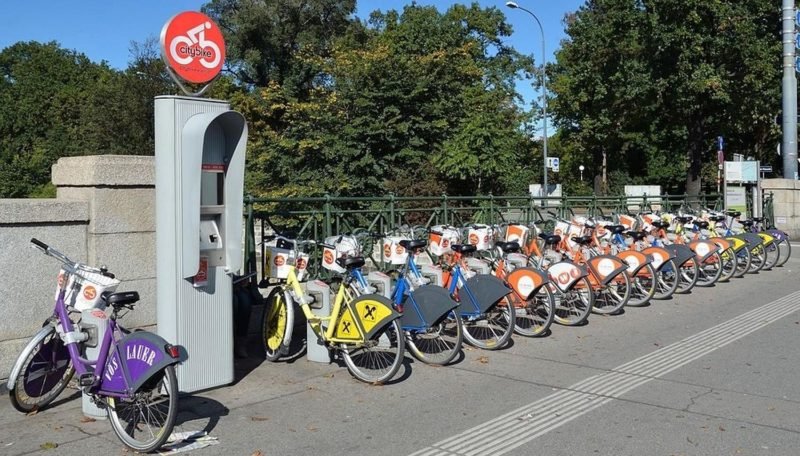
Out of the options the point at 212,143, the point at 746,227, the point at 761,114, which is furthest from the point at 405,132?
the point at 761,114

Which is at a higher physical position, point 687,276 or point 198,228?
point 198,228

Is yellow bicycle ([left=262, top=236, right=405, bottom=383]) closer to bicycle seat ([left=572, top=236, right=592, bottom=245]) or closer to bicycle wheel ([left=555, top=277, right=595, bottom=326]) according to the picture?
bicycle wheel ([left=555, top=277, right=595, bottom=326])

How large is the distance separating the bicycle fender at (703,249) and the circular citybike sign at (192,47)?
8622 millimetres

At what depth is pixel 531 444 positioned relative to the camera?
15.2 feet

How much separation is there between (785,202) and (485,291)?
741 inches

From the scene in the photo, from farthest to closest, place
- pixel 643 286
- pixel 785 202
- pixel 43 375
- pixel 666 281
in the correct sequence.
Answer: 1. pixel 785 202
2. pixel 666 281
3. pixel 643 286
4. pixel 43 375

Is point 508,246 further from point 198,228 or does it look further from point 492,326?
point 198,228

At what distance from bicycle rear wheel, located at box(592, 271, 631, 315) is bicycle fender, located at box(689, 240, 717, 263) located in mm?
2933

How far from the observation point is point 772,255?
14523mm

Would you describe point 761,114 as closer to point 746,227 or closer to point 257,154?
point 746,227

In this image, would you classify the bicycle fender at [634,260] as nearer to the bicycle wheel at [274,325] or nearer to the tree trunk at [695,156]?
the bicycle wheel at [274,325]

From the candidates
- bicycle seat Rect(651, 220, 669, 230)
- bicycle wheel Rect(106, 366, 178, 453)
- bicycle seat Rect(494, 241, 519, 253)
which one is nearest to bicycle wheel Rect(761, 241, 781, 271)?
bicycle seat Rect(651, 220, 669, 230)

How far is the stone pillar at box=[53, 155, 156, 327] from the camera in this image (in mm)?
6094

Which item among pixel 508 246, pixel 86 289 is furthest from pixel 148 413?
pixel 508 246
